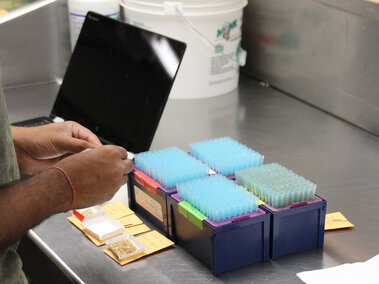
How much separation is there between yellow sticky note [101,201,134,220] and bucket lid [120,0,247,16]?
65 centimetres

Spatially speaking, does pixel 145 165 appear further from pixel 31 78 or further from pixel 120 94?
pixel 31 78

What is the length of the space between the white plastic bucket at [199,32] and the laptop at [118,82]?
17 cm

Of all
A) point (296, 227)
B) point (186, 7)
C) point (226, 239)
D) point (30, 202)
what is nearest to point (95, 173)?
point (30, 202)

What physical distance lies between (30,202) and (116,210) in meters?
0.33

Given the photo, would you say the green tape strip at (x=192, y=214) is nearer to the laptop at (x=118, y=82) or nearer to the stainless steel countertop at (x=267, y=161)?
the stainless steel countertop at (x=267, y=161)

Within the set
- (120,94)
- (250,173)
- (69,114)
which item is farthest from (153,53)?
(250,173)

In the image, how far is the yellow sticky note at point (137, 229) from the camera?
43.4 inches

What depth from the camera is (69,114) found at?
157cm

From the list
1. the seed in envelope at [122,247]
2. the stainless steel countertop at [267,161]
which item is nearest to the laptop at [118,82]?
the stainless steel countertop at [267,161]

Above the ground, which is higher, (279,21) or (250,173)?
(279,21)

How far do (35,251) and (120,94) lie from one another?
0.47m

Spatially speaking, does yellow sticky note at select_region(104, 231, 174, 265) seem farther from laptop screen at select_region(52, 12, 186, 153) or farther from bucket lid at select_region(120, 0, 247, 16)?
bucket lid at select_region(120, 0, 247, 16)

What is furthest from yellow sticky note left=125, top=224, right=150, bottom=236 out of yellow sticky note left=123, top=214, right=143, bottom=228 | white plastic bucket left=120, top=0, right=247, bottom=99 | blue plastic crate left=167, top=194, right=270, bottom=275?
white plastic bucket left=120, top=0, right=247, bottom=99

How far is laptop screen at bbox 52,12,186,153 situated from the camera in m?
1.36
